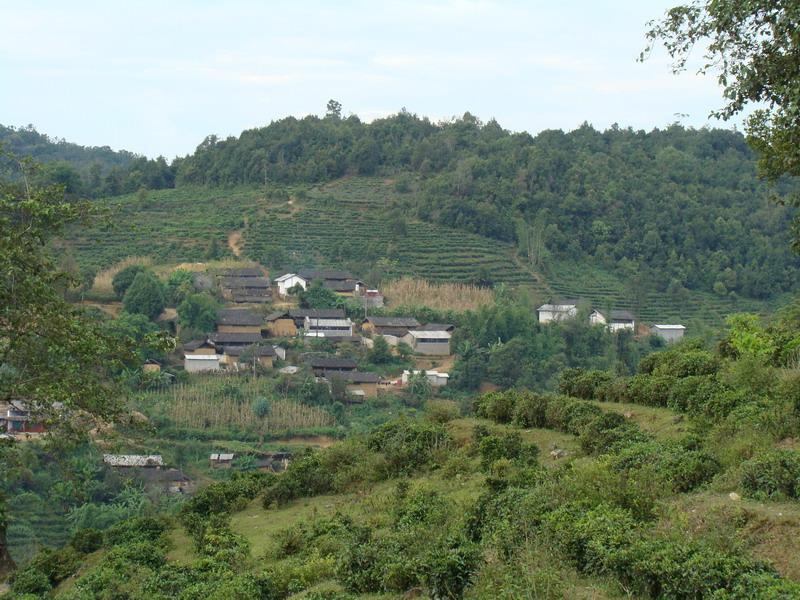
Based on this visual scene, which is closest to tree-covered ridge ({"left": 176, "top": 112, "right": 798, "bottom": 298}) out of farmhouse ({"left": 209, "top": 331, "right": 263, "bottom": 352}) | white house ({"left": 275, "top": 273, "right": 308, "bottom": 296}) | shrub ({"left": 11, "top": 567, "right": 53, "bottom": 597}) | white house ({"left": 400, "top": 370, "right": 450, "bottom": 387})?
white house ({"left": 275, "top": 273, "right": 308, "bottom": 296})

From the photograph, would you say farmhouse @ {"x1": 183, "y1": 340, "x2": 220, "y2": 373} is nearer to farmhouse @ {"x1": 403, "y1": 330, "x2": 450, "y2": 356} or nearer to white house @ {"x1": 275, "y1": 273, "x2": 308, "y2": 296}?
farmhouse @ {"x1": 403, "y1": 330, "x2": 450, "y2": 356}

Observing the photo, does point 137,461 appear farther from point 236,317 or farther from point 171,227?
point 171,227

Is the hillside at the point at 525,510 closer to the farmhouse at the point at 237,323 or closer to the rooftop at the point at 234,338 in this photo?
the rooftop at the point at 234,338

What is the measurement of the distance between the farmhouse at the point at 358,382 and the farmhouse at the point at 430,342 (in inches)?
212

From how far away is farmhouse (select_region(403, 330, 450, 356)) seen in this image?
3703cm

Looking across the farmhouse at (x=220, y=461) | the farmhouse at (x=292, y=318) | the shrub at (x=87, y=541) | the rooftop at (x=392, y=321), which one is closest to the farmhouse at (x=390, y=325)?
the rooftop at (x=392, y=321)

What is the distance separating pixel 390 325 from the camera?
38.2 m

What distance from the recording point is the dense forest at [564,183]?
49969 mm

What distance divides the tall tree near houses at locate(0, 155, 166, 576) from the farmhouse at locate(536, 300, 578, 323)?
101 ft

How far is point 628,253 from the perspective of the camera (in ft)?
169

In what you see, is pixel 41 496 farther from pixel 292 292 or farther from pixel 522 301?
pixel 522 301

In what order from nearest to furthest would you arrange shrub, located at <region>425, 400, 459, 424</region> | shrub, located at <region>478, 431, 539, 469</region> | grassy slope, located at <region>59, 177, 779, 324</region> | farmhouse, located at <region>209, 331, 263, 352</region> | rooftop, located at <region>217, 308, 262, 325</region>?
shrub, located at <region>478, 431, 539, 469</region> < shrub, located at <region>425, 400, 459, 424</region> < farmhouse, located at <region>209, 331, 263, 352</region> < rooftop, located at <region>217, 308, 262, 325</region> < grassy slope, located at <region>59, 177, 779, 324</region>

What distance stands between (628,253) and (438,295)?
13.1 meters

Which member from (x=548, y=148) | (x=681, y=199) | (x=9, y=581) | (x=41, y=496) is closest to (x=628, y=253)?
(x=681, y=199)
